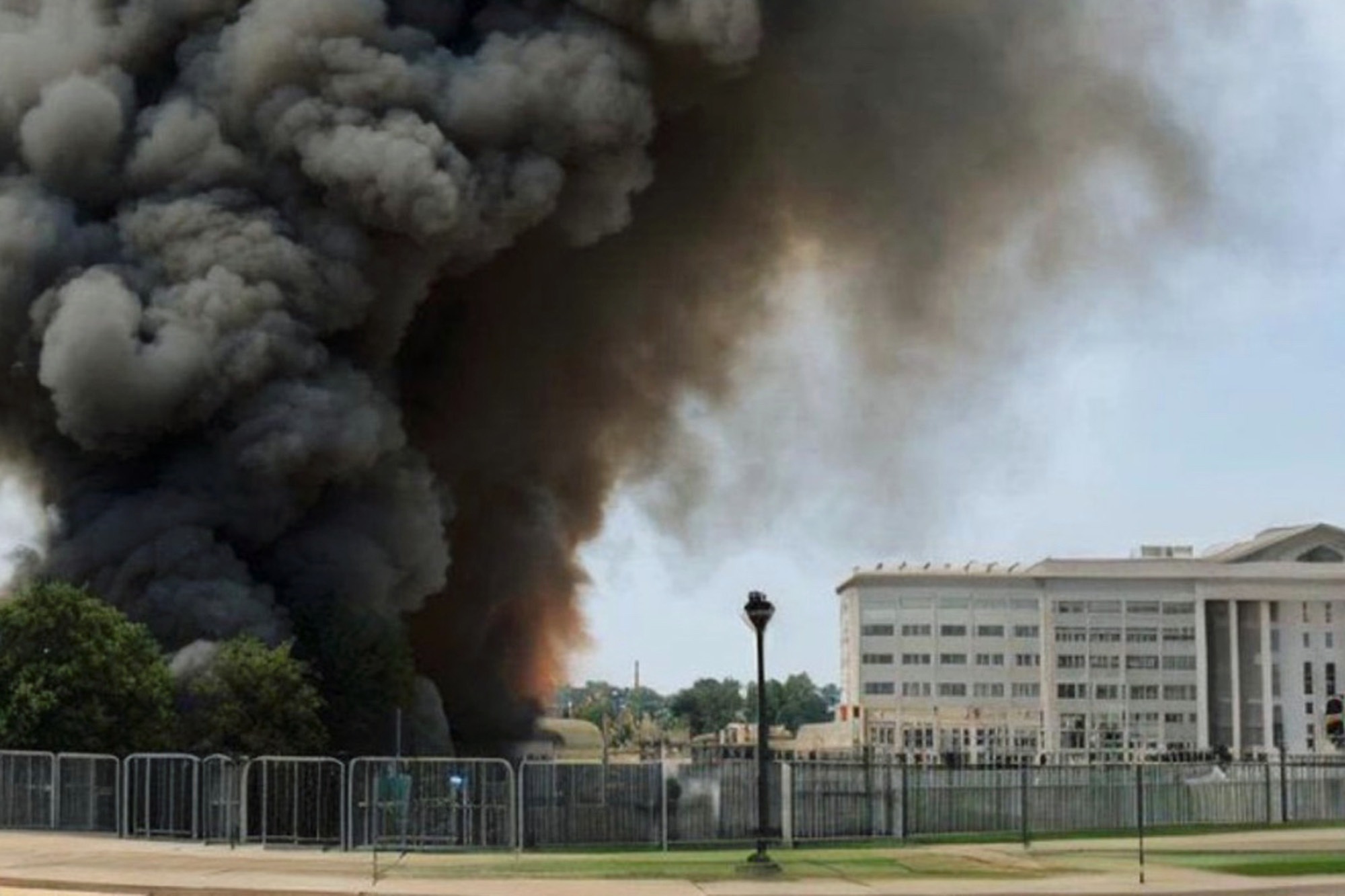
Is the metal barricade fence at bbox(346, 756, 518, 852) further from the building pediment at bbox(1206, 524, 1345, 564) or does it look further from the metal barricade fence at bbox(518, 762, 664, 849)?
the building pediment at bbox(1206, 524, 1345, 564)

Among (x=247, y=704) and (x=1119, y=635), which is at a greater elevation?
(x=1119, y=635)

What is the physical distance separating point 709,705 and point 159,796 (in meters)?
130

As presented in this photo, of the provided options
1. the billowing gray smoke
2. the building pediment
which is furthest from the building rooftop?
the billowing gray smoke

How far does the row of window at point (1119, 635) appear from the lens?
121188 mm

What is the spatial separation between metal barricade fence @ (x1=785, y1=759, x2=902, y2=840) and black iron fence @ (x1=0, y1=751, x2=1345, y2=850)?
0.08 feet

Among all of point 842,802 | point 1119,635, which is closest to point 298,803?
point 842,802

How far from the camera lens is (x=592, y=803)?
28.8m

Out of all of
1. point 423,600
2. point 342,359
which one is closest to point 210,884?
point 342,359

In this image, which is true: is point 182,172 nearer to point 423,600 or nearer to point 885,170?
point 423,600

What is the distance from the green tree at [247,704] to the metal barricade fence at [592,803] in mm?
13361

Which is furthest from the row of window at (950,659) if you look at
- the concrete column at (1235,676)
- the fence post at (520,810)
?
the fence post at (520,810)

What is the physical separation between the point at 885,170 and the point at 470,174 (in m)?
17.2

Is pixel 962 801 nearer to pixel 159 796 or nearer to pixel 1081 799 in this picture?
pixel 1081 799

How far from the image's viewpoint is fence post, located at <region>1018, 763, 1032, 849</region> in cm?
2891
